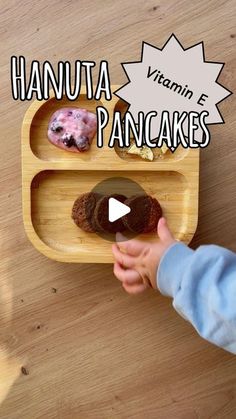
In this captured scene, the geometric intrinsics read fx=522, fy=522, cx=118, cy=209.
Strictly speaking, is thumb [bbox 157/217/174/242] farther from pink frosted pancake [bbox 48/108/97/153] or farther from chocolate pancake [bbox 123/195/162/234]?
pink frosted pancake [bbox 48/108/97/153]

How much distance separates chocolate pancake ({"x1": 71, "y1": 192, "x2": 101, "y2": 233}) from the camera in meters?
0.68

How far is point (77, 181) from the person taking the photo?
69 centimetres

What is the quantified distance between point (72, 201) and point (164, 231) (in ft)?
0.43

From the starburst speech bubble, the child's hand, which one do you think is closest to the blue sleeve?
the child's hand

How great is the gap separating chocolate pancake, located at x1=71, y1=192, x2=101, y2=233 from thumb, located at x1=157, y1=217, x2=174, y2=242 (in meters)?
0.09

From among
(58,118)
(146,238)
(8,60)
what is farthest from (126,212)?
(8,60)

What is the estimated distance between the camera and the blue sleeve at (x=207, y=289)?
575 mm

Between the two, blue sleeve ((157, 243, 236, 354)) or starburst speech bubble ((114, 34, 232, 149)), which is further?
starburst speech bubble ((114, 34, 232, 149))

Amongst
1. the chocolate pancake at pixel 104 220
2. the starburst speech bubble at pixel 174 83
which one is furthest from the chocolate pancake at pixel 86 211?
the starburst speech bubble at pixel 174 83

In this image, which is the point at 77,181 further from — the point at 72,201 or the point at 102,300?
the point at 102,300

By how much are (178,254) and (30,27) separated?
38 cm

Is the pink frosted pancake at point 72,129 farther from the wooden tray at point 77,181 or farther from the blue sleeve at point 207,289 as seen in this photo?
the blue sleeve at point 207,289

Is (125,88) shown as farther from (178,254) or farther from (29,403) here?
(29,403)

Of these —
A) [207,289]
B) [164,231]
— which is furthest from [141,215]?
[207,289]
